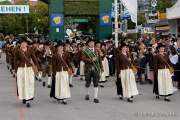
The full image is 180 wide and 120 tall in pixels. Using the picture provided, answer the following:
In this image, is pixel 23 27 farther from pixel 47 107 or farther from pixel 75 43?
pixel 47 107

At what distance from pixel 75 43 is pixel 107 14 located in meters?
12.9

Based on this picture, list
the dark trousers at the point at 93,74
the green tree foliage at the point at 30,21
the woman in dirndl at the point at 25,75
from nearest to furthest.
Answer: the woman in dirndl at the point at 25,75 < the dark trousers at the point at 93,74 < the green tree foliage at the point at 30,21

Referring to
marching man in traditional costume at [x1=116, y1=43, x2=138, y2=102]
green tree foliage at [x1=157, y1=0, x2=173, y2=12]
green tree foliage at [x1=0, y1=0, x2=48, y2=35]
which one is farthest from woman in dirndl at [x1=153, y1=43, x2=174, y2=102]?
green tree foliage at [x1=0, y1=0, x2=48, y2=35]

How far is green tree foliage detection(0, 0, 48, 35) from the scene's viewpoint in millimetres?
78188

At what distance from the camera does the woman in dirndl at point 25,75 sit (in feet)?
45.4

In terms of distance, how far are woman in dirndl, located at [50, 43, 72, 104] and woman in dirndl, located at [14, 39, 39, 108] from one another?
Answer: 0.73 m

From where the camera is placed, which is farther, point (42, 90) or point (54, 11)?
point (54, 11)

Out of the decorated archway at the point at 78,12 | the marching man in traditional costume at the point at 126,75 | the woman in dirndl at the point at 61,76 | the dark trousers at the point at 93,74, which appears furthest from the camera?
the decorated archway at the point at 78,12

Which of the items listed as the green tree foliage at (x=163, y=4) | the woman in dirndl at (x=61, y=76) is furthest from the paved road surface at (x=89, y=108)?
the green tree foliage at (x=163, y=4)

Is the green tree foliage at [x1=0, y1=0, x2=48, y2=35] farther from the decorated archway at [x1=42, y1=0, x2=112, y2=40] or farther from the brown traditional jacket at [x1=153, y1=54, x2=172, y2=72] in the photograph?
Answer: the brown traditional jacket at [x1=153, y1=54, x2=172, y2=72]

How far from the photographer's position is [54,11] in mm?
36031

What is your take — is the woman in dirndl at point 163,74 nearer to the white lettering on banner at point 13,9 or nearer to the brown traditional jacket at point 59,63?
the brown traditional jacket at point 59,63

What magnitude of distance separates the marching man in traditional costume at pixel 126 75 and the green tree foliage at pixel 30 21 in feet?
201

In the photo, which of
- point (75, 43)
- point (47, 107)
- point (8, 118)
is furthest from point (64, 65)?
point (75, 43)
